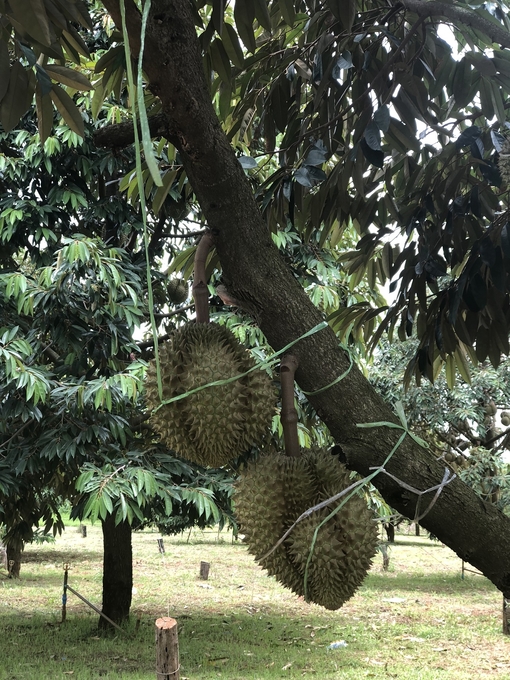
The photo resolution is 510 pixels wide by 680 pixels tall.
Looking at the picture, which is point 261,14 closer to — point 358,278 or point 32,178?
point 358,278

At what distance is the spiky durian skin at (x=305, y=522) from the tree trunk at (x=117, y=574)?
6218 mm

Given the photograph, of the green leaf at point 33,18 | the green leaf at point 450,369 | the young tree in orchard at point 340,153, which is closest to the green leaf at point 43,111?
the young tree in orchard at point 340,153

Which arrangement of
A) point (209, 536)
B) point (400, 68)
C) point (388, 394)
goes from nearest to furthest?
point (400, 68), point (388, 394), point (209, 536)

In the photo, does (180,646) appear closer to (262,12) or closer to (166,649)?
(166,649)

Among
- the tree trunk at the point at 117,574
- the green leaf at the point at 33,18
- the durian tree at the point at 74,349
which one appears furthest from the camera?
the tree trunk at the point at 117,574

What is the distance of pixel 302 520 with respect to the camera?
976 mm

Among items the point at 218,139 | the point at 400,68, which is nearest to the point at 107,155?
the point at 400,68

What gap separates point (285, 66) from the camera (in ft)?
6.40

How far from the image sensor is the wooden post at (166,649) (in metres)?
3.54

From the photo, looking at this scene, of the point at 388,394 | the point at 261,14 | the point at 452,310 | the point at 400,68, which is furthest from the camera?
the point at 388,394

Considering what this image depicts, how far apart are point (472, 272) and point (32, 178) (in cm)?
485

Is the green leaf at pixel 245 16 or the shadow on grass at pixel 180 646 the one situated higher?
the green leaf at pixel 245 16

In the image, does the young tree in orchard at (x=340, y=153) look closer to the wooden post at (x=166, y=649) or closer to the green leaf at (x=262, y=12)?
the green leaf at (x=262, y=12)

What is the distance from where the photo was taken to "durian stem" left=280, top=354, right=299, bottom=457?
95cm
